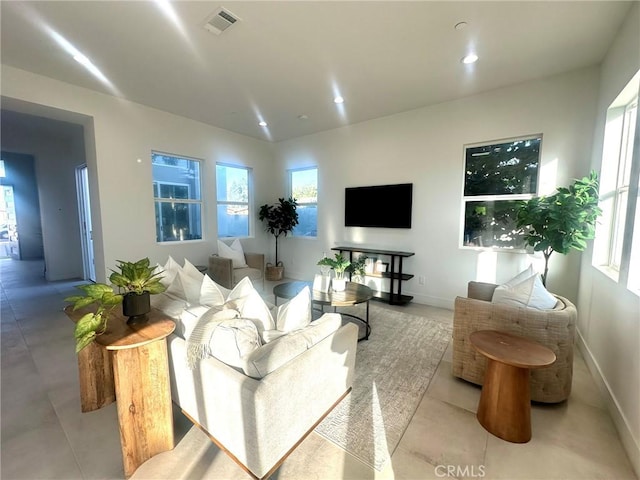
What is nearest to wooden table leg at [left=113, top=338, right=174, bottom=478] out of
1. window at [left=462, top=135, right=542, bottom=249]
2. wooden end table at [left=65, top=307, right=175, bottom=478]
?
wooden end table at [left=65, top=307, right=175, bottom=478]

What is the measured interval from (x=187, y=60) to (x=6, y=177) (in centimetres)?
835

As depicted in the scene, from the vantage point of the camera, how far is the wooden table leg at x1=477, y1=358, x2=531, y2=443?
163cm

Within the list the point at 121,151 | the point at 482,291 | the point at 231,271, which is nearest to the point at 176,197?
the point at 121,151

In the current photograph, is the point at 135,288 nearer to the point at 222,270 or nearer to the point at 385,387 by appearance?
the point at 385,387

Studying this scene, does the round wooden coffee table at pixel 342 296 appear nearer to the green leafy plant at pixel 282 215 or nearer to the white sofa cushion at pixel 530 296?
the white sofa cushion at pixel 530 296

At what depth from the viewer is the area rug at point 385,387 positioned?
163 centimetres

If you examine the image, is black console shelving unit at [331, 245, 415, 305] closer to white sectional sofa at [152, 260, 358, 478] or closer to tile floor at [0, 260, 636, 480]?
tile floor at [0, 260, 636, 480]

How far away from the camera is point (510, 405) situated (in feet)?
5.40

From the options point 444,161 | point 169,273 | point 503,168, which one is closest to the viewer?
point 169,273

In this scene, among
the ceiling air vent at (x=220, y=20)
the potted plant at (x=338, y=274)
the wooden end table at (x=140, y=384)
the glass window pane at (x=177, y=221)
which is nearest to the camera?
the wooden end table at (x=140, y=384)

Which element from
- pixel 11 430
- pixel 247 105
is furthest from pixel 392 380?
pixel 247 105

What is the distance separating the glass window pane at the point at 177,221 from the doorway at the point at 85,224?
7.70 feet

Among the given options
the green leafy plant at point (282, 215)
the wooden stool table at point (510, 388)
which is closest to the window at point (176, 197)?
the green leafy plant at point (282, 215)

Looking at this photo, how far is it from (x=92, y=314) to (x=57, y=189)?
240 inches
